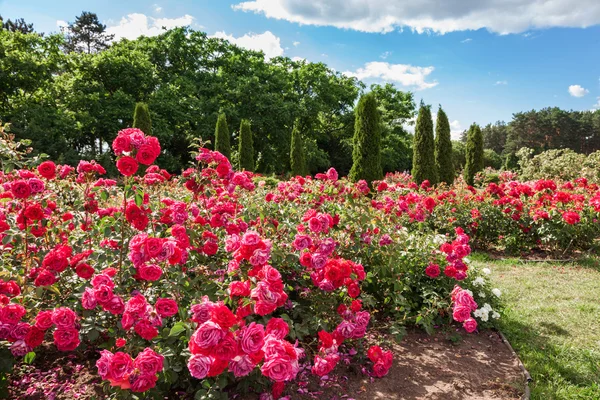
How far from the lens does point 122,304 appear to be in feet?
6.04

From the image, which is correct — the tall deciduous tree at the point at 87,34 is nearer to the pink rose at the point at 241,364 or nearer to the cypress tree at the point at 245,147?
the cypress tree at the point at 245,147

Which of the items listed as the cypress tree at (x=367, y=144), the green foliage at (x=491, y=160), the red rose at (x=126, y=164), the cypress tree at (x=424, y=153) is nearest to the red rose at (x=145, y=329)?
the red rose at (x=126, y=164)

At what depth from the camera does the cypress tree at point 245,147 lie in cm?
1869

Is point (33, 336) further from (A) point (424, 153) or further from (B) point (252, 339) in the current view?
(A) point (424, 153)

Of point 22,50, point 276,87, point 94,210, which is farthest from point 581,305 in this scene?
point 22,50

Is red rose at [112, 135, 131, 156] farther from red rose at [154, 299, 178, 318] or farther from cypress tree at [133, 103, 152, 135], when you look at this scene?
cypress tree at [133, 103, 152, 135]

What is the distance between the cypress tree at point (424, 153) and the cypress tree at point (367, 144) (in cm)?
300

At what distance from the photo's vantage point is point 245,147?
1878cm

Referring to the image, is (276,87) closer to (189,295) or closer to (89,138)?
(89,138)

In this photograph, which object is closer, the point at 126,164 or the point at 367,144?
the point at 126,164

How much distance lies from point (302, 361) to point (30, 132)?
16.6 meters

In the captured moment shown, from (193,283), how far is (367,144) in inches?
429

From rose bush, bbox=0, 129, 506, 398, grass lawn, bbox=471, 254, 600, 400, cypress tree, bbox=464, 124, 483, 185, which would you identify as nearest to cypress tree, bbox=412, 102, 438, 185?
cypress tree, bbox=464, 124, 483, 185

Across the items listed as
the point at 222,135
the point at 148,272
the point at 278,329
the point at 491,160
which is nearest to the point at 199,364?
the point at 278,329
